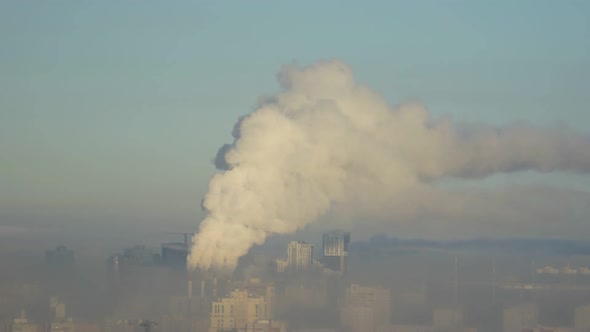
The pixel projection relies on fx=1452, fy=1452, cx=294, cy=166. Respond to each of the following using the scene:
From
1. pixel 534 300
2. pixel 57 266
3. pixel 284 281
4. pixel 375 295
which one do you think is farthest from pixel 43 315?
pixel 534 300

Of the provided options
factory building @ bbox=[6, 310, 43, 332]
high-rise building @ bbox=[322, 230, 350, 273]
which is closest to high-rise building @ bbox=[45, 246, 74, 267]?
factory building @ bbox=[6, 310, 43, 332]

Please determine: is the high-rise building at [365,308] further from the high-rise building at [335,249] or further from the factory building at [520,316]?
the factory building at [520,316]

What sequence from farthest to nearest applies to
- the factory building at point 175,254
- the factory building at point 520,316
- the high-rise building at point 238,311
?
1. the factory building at point 175,254
2. the high-rise building at point 238,311
3. the factory building at point 520,316

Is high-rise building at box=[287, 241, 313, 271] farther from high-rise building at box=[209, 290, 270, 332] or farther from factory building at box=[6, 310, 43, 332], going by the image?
factory building at box=[6, 310, 43, 332]

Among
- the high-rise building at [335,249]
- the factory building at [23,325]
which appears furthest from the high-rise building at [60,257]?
the high-rise building at [335,249]

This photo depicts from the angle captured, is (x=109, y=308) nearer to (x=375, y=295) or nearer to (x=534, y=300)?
(x=375, y=295)

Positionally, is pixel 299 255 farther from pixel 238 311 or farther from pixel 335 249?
pixel 238 311

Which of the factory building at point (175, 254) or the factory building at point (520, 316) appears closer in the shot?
the factory building at point (520, 316)
